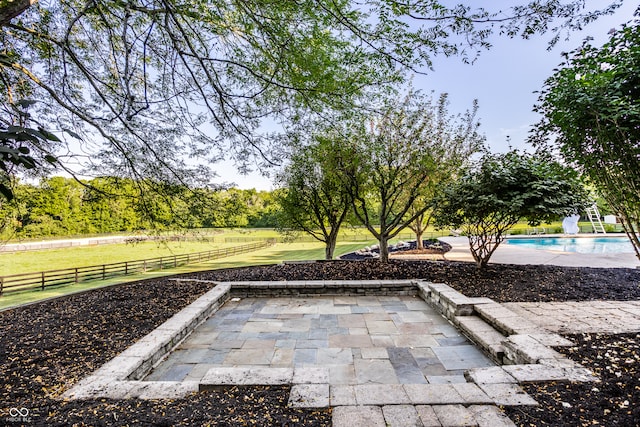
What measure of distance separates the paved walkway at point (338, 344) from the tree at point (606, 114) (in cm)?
197

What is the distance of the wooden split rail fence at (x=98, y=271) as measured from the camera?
32.9 feet

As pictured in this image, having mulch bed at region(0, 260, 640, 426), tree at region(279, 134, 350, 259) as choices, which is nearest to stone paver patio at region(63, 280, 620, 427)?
mulch bed at region(0, 260, 640, 426)

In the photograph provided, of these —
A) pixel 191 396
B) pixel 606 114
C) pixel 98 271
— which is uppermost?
pixel 606 114

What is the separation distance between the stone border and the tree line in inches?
58.7

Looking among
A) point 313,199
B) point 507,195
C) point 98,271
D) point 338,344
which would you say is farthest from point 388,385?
point 98,271

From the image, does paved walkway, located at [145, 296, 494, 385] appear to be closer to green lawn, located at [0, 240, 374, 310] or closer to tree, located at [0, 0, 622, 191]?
tree, located at [0, 0, 622, 191]

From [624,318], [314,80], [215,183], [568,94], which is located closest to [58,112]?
[215,183]

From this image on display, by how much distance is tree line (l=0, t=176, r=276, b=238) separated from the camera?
4012mm

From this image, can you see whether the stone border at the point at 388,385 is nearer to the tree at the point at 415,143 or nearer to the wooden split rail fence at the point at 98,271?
the tree at the point at 415,143

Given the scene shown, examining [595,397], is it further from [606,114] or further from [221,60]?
[221,60]

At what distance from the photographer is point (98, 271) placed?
42.0 ft

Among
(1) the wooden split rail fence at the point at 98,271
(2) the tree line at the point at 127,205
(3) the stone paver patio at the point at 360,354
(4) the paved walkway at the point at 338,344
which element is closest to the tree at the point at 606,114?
(3) the stone paver patio at the point at 360,354

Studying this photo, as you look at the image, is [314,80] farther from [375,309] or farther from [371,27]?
[375,309]

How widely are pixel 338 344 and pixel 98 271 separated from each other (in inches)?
539
